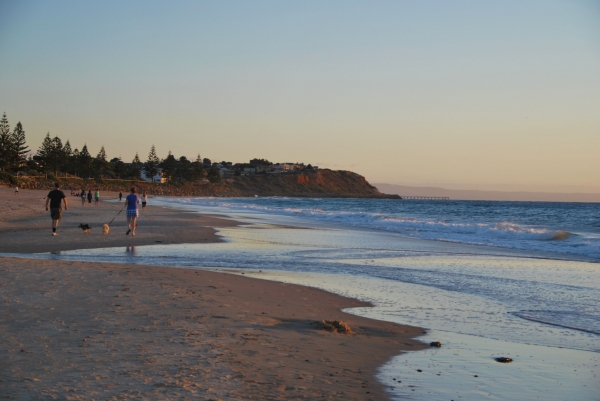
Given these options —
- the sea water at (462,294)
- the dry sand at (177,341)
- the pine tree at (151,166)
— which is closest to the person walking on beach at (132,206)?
the sea water at (462,294)

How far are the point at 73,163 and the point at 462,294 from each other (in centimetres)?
13729

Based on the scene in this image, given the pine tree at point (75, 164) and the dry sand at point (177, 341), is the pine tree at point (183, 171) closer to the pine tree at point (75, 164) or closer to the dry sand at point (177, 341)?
the pine tree at point (75, 164)

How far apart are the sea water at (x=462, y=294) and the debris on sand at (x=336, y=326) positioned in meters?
1.03

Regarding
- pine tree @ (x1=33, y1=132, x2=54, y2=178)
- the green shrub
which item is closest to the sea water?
the green shrub

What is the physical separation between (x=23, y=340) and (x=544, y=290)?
9.91 meters

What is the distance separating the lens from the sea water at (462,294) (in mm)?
5516

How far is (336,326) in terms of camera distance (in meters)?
7.30

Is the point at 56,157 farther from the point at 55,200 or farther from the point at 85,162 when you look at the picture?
the point at 55,200

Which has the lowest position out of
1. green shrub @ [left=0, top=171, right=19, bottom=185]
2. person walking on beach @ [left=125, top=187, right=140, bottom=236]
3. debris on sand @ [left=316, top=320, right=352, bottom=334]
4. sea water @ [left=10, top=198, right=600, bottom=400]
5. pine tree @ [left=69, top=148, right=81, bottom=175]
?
sea water @ [left=10, top=198, right=600, bottom=400]

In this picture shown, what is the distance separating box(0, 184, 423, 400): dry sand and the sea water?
2.11 ft

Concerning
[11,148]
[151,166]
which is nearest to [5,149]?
[11,148]

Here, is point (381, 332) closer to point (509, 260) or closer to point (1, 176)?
point (509, 260)

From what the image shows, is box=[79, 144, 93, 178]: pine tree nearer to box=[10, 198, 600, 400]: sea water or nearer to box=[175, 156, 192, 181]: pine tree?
box=[175, 156, 192, 181]: pine tree

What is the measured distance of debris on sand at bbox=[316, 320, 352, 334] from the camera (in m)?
7.21
